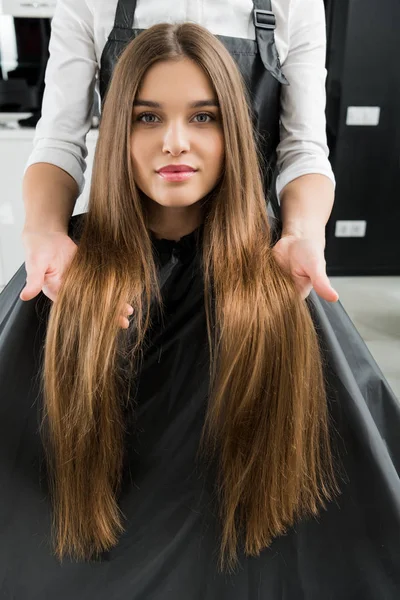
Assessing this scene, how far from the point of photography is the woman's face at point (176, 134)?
67 centimetres

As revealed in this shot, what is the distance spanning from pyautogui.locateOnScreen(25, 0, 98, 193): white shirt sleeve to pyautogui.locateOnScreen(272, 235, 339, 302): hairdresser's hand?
1.18ft

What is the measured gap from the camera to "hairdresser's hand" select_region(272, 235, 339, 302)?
646 mm

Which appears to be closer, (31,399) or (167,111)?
(167,111)

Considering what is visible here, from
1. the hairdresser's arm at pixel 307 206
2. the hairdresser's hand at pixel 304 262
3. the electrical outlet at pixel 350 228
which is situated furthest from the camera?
the electrical outlet at pixel 350 228

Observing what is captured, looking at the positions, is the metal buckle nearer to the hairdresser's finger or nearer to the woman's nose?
the woman's nose

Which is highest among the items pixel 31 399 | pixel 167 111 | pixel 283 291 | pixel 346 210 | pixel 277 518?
pixel 167 111

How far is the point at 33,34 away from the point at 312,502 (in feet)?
8.89

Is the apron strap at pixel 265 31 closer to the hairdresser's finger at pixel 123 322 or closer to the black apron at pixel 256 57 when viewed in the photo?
the black apron at pixel 256 57

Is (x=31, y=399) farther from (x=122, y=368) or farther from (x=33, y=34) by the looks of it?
(x=33, y=34)

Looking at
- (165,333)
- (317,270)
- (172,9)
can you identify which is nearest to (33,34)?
(172,9)

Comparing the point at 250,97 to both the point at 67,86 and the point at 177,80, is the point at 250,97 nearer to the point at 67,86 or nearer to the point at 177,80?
the point at 177,80

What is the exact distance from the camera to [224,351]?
0.71 m

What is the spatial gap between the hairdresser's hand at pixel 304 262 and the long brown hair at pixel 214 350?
2cm

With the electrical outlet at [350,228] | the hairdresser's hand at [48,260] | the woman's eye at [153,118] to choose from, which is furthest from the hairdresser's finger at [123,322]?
the electrical outlet at [350,228]
